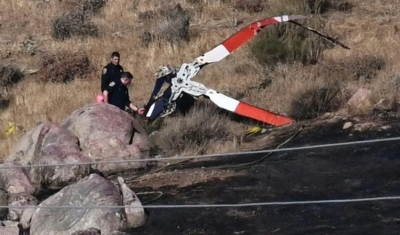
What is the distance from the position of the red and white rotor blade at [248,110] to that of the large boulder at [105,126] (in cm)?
130

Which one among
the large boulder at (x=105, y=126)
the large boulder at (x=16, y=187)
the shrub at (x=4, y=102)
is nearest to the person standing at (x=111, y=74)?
the large boulder at (x=105, y=126)

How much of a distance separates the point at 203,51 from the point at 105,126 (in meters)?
7.28

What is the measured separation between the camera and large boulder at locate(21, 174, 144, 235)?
32.7 ft

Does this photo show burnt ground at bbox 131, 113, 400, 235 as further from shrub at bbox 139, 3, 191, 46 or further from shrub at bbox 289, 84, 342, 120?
shrub at bbox 139, 3, 191, 46

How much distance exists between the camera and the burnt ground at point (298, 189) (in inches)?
375

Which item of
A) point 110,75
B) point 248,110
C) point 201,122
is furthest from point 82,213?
point 110,75

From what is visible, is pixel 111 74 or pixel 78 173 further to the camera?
pixel 111 74

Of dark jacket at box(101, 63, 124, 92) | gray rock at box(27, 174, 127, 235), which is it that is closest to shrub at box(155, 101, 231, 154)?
dark jacket at box(101, 63, 124, 92)

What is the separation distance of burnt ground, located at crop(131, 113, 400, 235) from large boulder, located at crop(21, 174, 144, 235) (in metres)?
0.35

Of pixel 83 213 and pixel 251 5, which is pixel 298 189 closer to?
pixel 83 213

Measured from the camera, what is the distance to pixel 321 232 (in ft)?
30.1

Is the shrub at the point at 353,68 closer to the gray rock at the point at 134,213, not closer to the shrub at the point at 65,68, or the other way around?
the shrub at the point at 65,68

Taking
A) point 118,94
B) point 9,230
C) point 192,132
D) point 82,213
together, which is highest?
point 118,94

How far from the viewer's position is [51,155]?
42.0 feet
